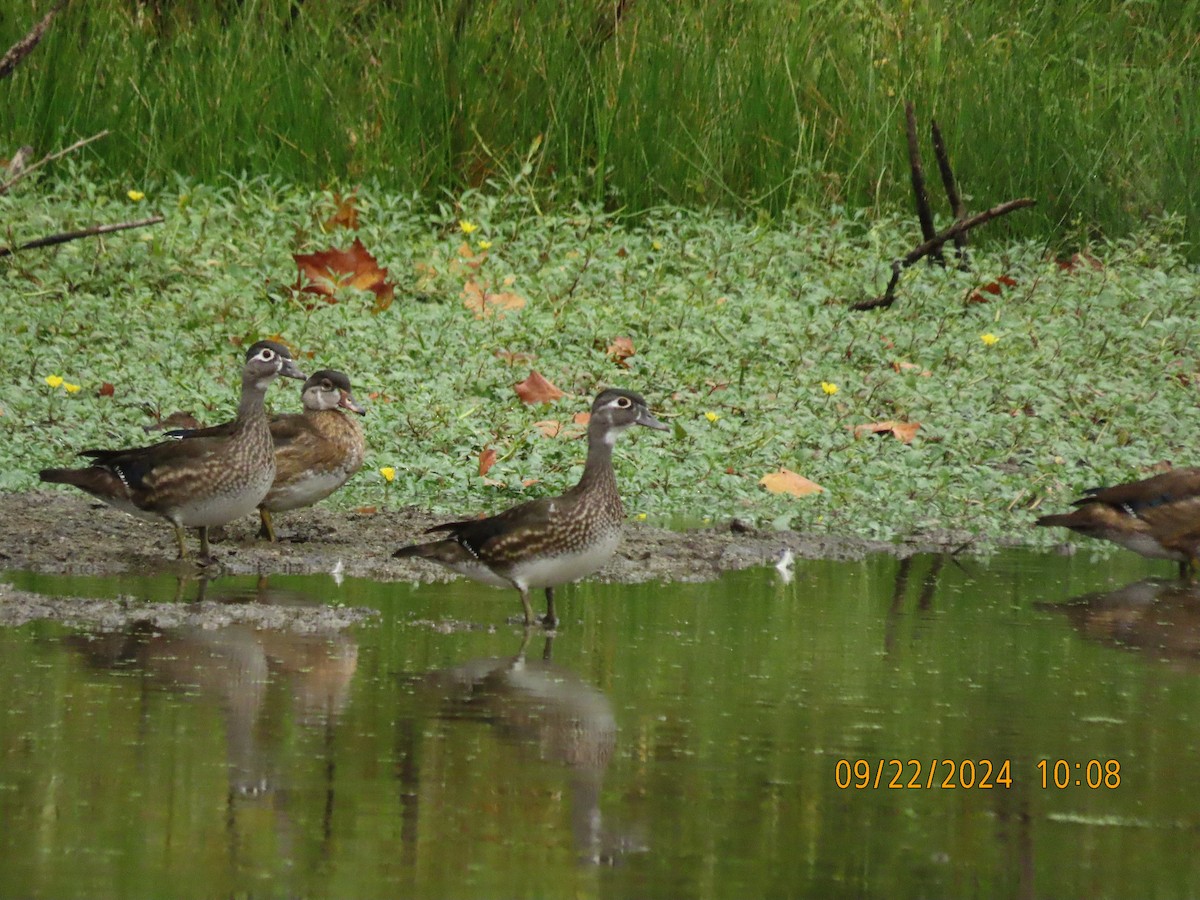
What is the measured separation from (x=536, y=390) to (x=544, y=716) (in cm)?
542

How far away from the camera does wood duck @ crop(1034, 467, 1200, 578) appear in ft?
27.1

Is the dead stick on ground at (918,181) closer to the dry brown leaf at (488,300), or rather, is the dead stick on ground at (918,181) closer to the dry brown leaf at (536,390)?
the dry brown leaf at (488,300)

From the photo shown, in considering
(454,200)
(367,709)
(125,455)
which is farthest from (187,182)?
(367,709)

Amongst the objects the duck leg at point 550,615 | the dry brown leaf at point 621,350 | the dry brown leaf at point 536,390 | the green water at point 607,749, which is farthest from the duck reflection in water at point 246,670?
the dry brown leaf at point 621,350

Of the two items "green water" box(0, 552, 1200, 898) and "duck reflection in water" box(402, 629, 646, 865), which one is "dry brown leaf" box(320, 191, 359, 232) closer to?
"green water" box(0, 552, 1200, 898)

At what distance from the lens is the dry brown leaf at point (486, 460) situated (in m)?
9.40

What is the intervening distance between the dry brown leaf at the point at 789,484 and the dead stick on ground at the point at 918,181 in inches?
183

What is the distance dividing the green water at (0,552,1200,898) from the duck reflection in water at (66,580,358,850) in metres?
0.01

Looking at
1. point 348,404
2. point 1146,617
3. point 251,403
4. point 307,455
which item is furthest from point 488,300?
point 1146,617

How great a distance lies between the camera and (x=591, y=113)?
15250 mm

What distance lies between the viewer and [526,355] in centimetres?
1132

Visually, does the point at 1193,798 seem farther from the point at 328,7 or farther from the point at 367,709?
the point at 328,7

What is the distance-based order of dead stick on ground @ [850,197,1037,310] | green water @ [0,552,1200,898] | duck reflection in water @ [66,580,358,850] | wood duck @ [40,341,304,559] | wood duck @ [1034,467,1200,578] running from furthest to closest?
dead stick on ground @ [850,197,1037,310] → wood duck @ [1034,467,1200,578] → wood duck @ [40,341,304,559] → duck reflection in water @ [66,580,358,850] → green water @ [0,552,1200,898]
